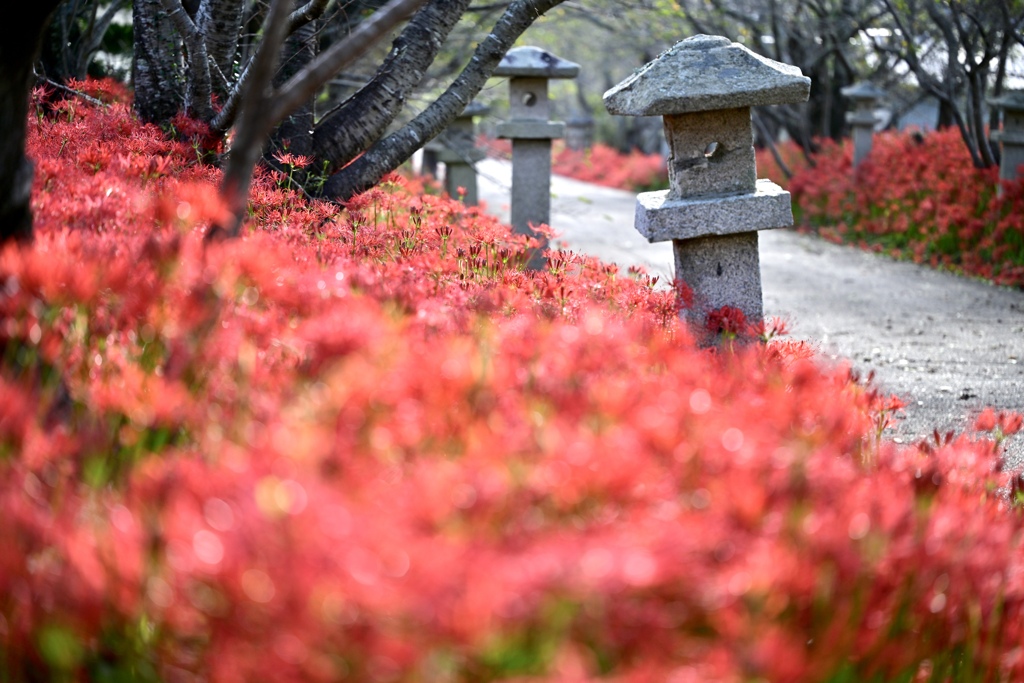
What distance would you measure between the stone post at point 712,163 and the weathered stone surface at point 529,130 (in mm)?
5140

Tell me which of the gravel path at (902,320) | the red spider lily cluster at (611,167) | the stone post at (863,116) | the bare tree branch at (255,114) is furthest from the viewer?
the red spider lily cluster at (611,167)

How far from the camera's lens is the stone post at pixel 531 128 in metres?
10.5

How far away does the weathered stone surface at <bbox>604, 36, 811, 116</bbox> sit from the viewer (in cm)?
492

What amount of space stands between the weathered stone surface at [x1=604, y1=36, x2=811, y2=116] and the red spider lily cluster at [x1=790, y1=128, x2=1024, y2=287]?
6158 mm

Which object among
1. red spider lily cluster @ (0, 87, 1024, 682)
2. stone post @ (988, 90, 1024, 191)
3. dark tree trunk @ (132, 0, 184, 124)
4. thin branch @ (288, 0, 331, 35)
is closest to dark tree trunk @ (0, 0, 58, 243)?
red spider lily cluster @ (0, 87, 1024, 682)

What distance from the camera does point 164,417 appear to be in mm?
1757

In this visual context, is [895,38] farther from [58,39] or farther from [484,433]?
[484,433]

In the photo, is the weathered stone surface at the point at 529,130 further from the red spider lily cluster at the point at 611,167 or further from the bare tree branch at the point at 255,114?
the red spider lily cluster at the point at 611,167

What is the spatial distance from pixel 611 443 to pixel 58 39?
291 inches

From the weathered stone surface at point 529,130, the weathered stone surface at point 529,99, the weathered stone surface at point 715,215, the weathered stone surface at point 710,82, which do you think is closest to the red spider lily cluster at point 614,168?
the weathered stone surface at point 529,99

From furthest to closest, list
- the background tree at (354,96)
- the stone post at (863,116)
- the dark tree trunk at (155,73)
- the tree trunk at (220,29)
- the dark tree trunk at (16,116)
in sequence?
1. the stone post at (863,116)
2. the dark tree trunk at (155,73)
3. the background tree at (354,96)
4. the tree trunk at (220,29)
5. the dark tree trunk at (16,116)

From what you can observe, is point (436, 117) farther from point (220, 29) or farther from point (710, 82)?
point (710, 82)

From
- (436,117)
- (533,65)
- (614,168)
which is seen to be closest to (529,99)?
(533,65)

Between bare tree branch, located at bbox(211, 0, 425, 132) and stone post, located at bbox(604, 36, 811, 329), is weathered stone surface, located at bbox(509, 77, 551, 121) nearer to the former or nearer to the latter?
stone post, located at bbox(604, 36, 811, 329)
